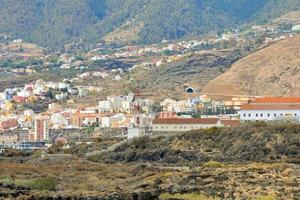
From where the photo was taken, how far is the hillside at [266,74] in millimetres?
113312

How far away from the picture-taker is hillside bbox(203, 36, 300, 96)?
372 feet

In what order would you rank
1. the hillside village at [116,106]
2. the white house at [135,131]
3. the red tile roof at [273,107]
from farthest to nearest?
the hillside village at [116,106] < the white house at [135,131] < the red tile roof at [273,107]

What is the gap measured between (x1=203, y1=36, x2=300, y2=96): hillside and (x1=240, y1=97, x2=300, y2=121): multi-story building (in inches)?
1217

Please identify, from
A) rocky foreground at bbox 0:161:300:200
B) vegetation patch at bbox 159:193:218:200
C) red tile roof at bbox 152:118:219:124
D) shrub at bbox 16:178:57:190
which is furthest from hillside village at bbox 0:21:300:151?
vegetation patch at bbox 159:193:218:200

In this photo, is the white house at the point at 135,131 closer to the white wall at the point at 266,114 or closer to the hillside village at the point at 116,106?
the hillside village at the point at 116,106

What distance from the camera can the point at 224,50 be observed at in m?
146

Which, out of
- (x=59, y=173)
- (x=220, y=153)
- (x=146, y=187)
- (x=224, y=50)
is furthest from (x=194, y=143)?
(x=224, y=50)

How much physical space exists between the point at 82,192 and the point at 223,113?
54.2 metres

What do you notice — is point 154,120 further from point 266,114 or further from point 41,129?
point 41,129

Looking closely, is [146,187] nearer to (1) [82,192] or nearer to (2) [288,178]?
(1) [82,192]

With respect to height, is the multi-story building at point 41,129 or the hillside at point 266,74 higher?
the hillside at point 266,74

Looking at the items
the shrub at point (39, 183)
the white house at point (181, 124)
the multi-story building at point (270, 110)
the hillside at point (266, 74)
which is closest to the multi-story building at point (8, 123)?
the hillside at point (266, 74)

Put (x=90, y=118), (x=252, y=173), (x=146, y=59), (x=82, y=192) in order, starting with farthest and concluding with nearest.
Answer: (x=146, y=59)
(x=90, y=118)
(x=252, y=173)
(x=82, y=192)

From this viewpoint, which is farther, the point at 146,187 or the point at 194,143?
the point at 194,143
